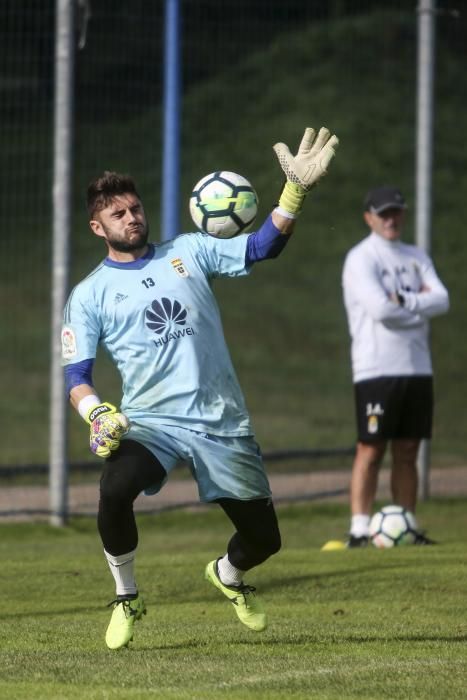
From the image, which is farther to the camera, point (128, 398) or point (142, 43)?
point (142, 43)

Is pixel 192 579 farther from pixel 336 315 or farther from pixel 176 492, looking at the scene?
pixel 336 315

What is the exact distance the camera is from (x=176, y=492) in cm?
1437

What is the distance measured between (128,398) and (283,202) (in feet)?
3.65

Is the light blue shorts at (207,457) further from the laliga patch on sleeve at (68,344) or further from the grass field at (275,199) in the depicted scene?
the grass field at (275,199)

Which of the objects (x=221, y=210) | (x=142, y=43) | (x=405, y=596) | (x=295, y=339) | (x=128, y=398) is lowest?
(x=295, y=339)

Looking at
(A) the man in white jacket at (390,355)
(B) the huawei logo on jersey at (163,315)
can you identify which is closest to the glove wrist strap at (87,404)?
(B) the huawei logo on jersey at (163,315)

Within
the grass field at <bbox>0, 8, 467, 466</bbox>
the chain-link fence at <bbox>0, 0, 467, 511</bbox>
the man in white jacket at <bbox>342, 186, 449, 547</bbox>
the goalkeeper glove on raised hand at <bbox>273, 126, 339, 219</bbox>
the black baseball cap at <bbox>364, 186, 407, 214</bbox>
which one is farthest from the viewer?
the grass field at <bbox>0, 8, 467, 466</bbox>

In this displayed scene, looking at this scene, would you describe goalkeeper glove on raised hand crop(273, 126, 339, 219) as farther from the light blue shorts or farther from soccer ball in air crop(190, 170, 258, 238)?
the light blue shorts

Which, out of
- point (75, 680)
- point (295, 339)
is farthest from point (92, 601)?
point (295, 339)

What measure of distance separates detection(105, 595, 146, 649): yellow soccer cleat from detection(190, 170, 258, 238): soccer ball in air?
1.69 m

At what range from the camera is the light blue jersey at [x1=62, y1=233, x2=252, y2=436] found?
673cm

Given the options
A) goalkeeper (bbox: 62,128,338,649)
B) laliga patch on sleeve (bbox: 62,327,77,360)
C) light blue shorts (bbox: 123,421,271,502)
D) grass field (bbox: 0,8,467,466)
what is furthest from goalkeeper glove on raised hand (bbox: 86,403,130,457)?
grass field (bbox: 0,8,467,466)

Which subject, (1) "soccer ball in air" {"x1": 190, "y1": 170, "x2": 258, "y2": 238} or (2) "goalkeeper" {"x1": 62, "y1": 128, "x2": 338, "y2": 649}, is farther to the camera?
(1) "soccer ball in air" {"x1": 190, "y1": 170, "x2": 258, "y2": 238}

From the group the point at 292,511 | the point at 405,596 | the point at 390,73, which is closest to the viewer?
the point at 405,596
